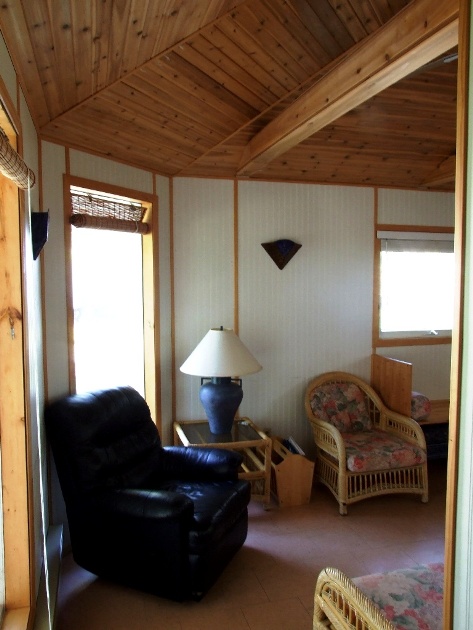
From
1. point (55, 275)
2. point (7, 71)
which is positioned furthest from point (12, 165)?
point (55, 275)

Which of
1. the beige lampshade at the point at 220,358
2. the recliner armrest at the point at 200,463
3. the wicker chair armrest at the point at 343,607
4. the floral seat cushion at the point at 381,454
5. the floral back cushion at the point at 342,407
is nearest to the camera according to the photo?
the wicker chair armrest at the point at 343,607

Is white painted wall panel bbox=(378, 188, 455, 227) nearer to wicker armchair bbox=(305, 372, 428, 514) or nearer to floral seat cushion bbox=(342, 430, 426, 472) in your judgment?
wicker armchair bbox=(305, 372, 428, 514)

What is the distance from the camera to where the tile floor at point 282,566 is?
2.33 m

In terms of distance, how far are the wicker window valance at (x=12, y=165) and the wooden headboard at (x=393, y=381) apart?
309 cm

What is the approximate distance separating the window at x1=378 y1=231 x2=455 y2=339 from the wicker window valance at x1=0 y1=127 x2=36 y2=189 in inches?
130

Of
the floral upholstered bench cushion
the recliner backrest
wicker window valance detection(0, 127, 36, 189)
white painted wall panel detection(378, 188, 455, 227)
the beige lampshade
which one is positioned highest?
white painted wall panel detection(378, 188, 455, 227)

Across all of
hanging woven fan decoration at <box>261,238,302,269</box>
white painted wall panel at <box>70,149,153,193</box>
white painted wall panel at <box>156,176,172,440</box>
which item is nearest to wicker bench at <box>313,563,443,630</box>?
white painted wall panel at <box>156,176,172,440</box>

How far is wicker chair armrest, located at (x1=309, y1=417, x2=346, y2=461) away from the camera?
3.41 meters

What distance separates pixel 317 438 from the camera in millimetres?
3801

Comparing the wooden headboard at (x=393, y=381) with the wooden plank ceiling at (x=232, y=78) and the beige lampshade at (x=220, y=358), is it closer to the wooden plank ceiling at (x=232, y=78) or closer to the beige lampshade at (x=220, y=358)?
the beige lampshade at (x=220, y=358)

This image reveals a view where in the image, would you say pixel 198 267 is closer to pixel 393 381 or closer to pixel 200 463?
pixel 200 463

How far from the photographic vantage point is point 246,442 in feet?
10.8

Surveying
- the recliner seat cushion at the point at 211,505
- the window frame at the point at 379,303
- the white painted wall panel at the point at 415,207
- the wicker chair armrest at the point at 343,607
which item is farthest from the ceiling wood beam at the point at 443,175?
the wicker chair armrest at the point at 343,607

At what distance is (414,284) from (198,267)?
2120mm
